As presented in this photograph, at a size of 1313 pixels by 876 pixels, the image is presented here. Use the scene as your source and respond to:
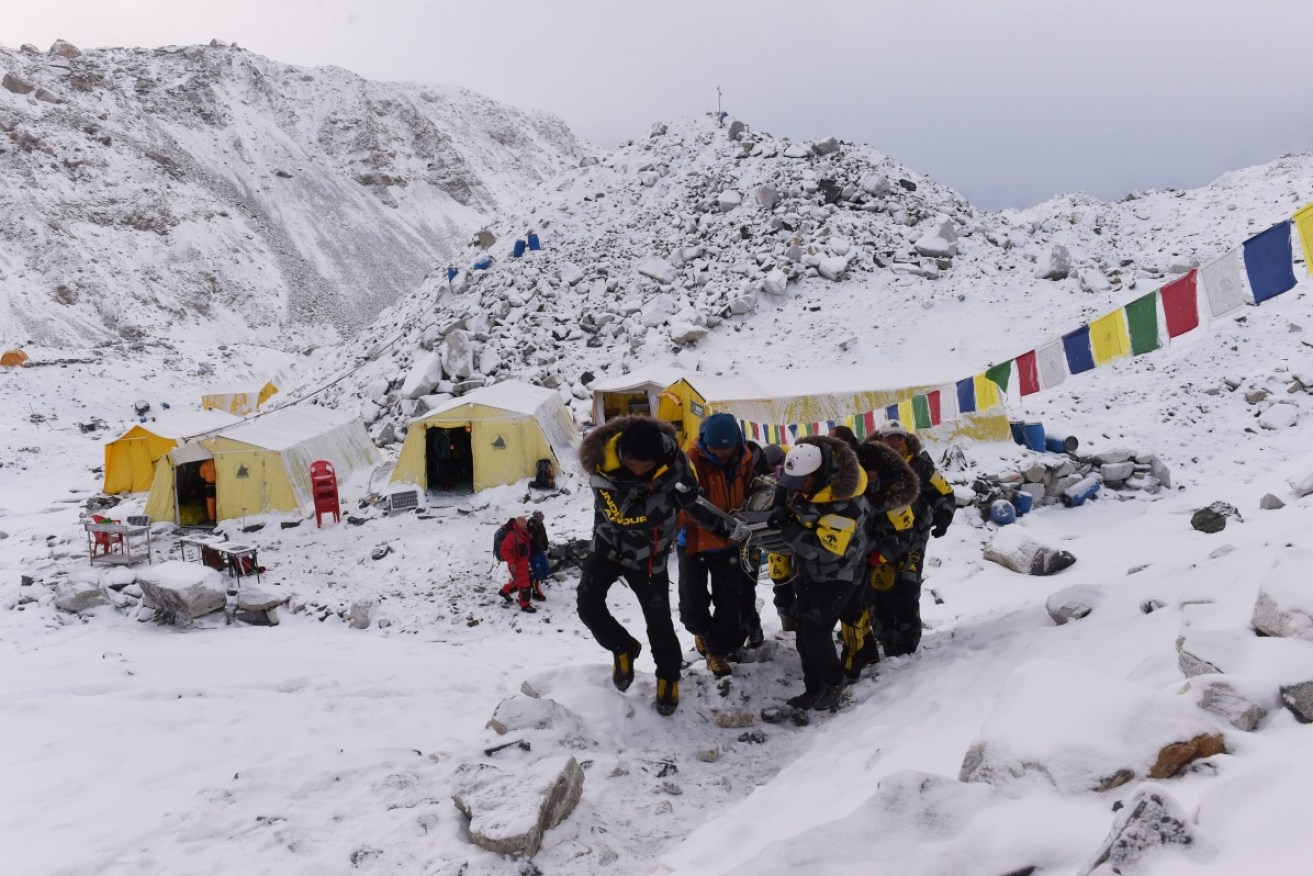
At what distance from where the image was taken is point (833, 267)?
68.9ft

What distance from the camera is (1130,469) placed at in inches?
472

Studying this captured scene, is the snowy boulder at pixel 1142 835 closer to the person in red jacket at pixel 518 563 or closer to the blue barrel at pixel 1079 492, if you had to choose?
the person in red jacket at pixel 518 563

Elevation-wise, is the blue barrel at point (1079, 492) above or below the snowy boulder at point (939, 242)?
below

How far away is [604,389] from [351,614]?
7734mm

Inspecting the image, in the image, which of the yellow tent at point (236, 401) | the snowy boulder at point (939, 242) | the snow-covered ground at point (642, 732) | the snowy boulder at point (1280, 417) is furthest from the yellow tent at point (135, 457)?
the snowy boulder at point (1280, 417)

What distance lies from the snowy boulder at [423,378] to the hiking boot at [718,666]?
49.8ft

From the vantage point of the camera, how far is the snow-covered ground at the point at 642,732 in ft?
7.56

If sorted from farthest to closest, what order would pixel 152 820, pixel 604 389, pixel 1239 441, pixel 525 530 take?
pixel 604 389
pixel 1239 441
pixel 525 530
pixel 152 820

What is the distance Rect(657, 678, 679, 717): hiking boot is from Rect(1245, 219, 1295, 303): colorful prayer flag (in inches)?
206

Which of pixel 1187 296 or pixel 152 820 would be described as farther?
pixel 1187 296

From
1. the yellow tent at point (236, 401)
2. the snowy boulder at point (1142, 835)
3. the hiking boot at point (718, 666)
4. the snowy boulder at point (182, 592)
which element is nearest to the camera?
the snowy boulder at point (1142, 835)

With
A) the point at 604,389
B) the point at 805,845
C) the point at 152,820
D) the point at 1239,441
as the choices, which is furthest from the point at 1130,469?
the point at 152,820

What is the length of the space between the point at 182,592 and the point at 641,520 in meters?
6.55

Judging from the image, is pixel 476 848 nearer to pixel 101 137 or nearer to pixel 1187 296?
pixel 1187 296
